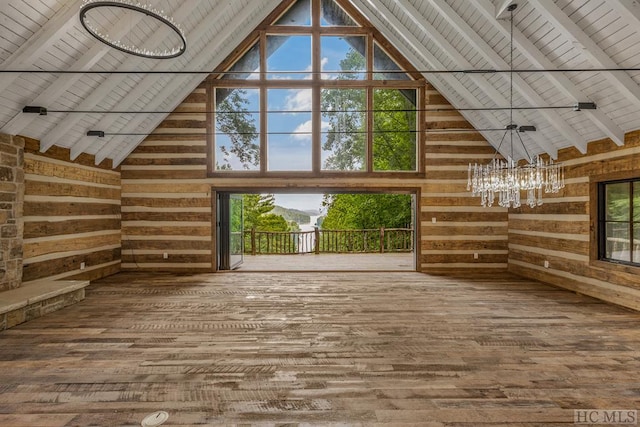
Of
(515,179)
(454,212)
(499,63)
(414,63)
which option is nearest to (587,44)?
(499,63)

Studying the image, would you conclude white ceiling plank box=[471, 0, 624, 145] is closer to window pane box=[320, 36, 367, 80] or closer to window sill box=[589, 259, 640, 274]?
window sill box=[589, 259, 640, 274]

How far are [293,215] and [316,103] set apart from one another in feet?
31.8

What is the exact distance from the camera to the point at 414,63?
736 cm

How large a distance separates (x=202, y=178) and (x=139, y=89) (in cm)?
234

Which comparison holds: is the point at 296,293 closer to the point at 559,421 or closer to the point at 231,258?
the point at 231,258

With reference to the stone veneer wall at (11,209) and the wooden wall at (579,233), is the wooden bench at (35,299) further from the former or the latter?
the wooden wall at (579,233)

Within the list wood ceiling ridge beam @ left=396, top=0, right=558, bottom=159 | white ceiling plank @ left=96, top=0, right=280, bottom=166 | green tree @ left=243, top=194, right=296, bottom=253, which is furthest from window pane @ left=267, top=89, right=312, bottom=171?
green tree @ left=243, top=194, right=296, bottom=253

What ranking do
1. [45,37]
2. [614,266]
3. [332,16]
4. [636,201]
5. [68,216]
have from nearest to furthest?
[45,37] → [636,201] → [614,266] → [68,216] → [332,16]

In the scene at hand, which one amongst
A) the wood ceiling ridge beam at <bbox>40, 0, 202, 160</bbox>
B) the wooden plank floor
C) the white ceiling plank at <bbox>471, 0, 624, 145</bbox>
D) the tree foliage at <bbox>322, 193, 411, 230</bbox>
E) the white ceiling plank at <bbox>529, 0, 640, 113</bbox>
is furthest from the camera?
the tree foliage at <bbox>322, 193, 411, 230</bbox>

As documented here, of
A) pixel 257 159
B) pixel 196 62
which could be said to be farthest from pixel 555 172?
pixel 196 62

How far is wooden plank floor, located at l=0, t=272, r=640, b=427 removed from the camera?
8.10ft

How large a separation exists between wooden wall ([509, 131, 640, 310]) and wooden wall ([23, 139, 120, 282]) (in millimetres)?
9300

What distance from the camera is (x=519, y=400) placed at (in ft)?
8.46

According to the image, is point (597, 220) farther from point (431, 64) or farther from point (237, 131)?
point (237, 131)
